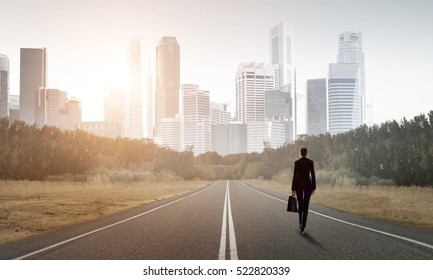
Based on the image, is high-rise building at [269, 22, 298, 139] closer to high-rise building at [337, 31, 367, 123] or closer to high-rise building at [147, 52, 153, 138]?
high-rise building at [337, 31, 367, 123]

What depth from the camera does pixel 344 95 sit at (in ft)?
58.6

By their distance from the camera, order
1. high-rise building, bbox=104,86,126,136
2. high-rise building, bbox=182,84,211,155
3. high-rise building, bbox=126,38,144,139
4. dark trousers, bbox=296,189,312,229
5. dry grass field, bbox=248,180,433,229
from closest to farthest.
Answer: dark trousers, bbox=296,189,312,229
high-rise building, bbox=126,38,144,139
dry grass field, bbox=248,180,433,229
high-rise building, bbox=104,86,126,136
high-rise building, bbox=182,84,211,155

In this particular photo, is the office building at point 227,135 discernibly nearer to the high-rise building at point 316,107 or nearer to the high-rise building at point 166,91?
the high-rise building at point 166,91

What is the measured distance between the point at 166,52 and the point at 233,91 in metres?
3.20

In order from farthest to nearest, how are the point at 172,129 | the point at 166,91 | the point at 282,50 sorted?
the point at 172,129 < the point at 166,91 < the point at 282,50

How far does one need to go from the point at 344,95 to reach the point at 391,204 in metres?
10.0

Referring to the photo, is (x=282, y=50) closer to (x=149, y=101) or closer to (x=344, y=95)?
(x=344, y=95)

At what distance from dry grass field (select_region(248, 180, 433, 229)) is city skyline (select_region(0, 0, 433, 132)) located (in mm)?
4404

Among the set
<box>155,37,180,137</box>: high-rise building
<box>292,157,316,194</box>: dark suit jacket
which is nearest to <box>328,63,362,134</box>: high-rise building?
<box>292,157,316,194</box>: dark suit jacket

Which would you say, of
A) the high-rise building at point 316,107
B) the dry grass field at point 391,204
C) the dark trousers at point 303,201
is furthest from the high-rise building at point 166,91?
the dry grass field at point 391,204

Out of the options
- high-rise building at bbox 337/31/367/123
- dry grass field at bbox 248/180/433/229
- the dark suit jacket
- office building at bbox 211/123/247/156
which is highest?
high-rise building at bbox 337/31/367/123

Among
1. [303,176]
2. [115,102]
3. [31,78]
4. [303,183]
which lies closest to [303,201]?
[303,183]

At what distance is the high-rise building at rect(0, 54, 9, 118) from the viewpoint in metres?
16.1
